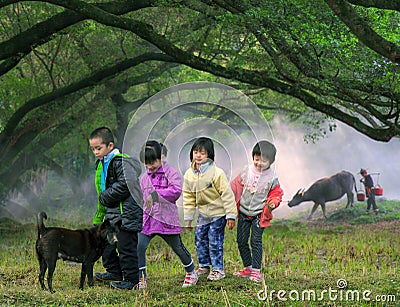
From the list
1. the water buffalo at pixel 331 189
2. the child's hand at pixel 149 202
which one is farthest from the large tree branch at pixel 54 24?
the water buffalo at pixel 331 189

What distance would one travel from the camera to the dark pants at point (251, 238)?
6.48 m

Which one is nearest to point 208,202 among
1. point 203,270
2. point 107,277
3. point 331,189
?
point 203,270

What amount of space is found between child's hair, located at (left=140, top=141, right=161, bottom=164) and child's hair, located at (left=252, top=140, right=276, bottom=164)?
3.38 ft

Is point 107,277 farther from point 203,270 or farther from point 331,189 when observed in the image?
point 331,189

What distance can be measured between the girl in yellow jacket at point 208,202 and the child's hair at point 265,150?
1.52 feet

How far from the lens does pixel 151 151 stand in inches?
240

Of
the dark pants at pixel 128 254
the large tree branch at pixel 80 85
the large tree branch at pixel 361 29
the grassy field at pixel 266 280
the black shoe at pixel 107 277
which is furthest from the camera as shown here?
the large tree branch at pixel 80 85

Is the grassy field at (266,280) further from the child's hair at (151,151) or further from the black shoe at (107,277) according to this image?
the child's hair at (151,151)

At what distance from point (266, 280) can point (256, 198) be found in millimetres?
897

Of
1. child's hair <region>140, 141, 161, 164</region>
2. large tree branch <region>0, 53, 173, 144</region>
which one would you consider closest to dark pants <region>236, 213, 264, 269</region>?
child's hair <region>140, 141, 161, 164</region>

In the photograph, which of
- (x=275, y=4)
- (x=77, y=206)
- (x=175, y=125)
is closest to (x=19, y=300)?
(x=175, y=125)

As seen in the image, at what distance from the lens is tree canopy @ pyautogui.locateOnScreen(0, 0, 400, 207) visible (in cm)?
919

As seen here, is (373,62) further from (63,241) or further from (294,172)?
(294,172)

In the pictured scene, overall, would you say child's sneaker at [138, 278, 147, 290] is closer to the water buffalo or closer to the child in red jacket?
the child in red jacket
